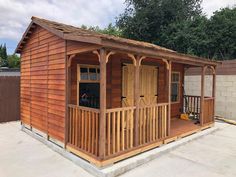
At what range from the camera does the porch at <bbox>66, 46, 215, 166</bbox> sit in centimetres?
390

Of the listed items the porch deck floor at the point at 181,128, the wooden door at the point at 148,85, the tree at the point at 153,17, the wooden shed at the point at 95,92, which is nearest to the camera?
the wooden shed at the point at 95,92

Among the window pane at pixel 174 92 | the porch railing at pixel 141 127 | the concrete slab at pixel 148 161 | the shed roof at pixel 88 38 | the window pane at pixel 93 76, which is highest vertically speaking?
the shed roof at pixel 88 38

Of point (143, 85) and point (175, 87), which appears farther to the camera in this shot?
point (175, 87)

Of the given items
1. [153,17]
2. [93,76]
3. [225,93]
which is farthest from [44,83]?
[153,17]

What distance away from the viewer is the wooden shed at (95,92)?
397 centimetres

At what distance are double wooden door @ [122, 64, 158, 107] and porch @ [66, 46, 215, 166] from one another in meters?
0.03

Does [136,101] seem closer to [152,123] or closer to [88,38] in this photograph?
[152,123]

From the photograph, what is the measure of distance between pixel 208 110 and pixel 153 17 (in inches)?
532

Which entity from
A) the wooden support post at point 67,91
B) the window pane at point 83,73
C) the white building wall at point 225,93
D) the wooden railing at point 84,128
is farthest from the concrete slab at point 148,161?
the white building wall at point 225,93

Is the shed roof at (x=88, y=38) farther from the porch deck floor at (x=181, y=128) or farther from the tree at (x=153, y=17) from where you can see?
the tree at (x=153, y=17)

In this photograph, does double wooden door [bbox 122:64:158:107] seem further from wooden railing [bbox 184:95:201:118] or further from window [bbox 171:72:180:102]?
wooden railing [bbox 184:95:201:118]

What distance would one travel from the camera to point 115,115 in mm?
4250

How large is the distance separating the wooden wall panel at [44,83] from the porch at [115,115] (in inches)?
11.8

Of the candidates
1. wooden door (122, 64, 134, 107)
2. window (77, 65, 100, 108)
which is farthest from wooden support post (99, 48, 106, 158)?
wooden door (122, 64, 134, 107)
